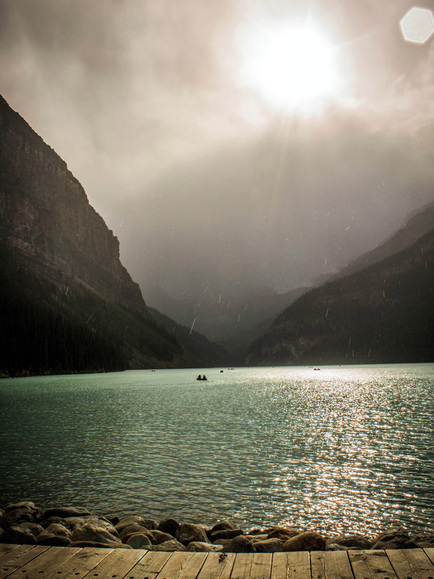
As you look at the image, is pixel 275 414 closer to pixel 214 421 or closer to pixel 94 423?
pixel 214 421

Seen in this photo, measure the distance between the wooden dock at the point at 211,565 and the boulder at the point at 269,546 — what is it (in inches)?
119

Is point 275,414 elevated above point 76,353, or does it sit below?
below

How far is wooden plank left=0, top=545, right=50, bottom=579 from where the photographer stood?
24.1 ft

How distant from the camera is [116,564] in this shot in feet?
24.8

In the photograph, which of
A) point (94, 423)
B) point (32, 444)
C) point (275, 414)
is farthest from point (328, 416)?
point (32, 444)

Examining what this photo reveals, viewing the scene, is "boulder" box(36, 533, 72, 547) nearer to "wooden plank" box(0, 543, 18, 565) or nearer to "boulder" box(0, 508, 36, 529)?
"wooden plank" box(0, 543, 18, 565)

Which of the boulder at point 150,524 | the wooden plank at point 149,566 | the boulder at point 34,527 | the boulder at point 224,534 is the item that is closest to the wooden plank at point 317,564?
the wooden plank at point 149,566

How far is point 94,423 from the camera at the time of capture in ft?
134

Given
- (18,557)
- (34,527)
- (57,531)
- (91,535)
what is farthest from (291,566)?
(34,527)

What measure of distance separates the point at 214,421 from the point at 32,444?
57.0 feet

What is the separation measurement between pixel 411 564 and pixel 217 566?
3500mm

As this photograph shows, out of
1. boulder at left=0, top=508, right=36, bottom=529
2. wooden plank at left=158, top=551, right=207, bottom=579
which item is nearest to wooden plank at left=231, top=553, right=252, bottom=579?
wooden plank at left=158, top=551, right=207, bottom=579

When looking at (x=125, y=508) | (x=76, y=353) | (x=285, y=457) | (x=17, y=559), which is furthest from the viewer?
(x=76, y=353)

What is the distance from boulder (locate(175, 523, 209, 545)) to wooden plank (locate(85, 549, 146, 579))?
4653 mm
